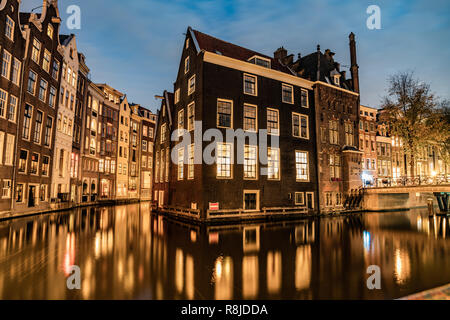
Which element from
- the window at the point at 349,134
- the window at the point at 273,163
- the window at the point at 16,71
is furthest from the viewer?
the window at the point at 349,134

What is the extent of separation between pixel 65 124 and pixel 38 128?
21.6ft

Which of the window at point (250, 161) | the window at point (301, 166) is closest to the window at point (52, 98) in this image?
the window at point (250, 161)

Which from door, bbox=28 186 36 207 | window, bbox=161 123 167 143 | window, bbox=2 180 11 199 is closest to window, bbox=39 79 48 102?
door, bbox=28 186 36 207

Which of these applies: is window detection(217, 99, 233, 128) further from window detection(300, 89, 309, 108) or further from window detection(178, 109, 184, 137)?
window detection(300, 89, 309, 108)

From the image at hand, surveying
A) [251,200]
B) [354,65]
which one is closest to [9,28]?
[251,200]

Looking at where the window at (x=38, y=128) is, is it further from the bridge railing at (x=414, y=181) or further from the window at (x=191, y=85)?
the bridge railing at (x=414, y=181)

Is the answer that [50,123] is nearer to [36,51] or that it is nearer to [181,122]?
[36,51]

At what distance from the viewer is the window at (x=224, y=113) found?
24797 millimetres

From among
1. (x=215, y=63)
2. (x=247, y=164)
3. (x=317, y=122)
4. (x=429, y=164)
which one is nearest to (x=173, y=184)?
(x=247, y=164)

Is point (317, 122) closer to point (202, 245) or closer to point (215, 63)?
point (215, 63)

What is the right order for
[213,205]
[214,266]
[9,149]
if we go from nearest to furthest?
[214,266] → [213,205] → [9,149]

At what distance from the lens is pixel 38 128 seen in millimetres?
28266

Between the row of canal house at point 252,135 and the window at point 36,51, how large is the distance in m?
14.0

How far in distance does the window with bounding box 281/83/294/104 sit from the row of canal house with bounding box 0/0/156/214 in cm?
2668
